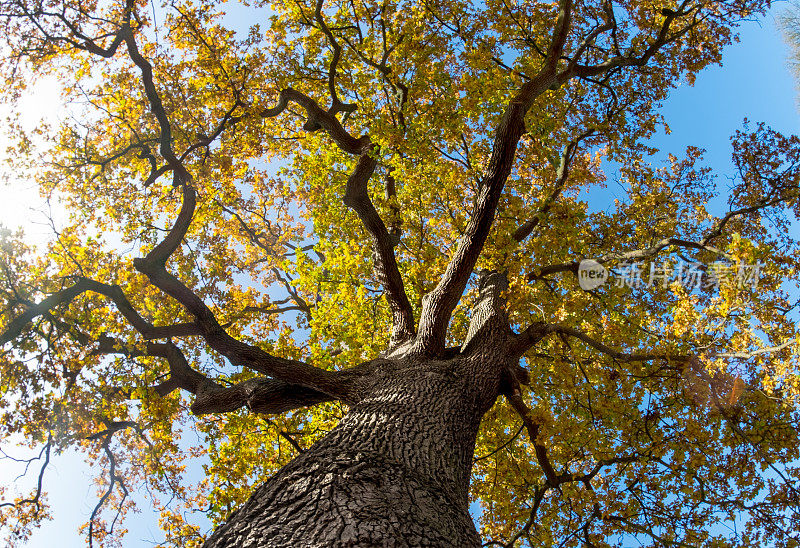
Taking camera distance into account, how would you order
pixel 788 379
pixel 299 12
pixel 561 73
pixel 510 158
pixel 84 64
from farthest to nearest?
1. pixel 299 12
2. pixel 84 64
3. pixel 561 73
4. pixel 510 158
5. pixel 788 379

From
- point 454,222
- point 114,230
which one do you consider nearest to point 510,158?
point 454,222

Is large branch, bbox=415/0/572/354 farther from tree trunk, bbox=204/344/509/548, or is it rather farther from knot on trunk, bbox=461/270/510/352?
tree trunk, bbox=204/344/509/548

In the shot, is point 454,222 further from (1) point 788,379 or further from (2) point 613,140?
(1) point 788,379

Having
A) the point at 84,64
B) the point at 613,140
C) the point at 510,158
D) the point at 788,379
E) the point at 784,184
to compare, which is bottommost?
the point at 788,379

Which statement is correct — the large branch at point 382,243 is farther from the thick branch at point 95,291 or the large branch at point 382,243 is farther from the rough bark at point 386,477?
the thick branch at point 95,291

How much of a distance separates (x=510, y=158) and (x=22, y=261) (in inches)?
292

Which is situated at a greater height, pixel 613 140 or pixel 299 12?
pixel 299 12

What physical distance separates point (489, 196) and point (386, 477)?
4285 millimetres

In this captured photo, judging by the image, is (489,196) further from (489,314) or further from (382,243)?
(382,243)

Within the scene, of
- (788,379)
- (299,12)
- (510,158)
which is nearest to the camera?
(788,379)

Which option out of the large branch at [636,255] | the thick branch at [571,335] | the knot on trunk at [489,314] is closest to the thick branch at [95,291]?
the knot on trunk at [489,314]

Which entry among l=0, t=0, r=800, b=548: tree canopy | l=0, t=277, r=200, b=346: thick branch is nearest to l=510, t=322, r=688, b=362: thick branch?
l=0, t=0, r=800, b=548: tree canopy

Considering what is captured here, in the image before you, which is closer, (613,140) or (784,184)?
(784,184)

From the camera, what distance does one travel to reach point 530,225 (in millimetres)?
9922
